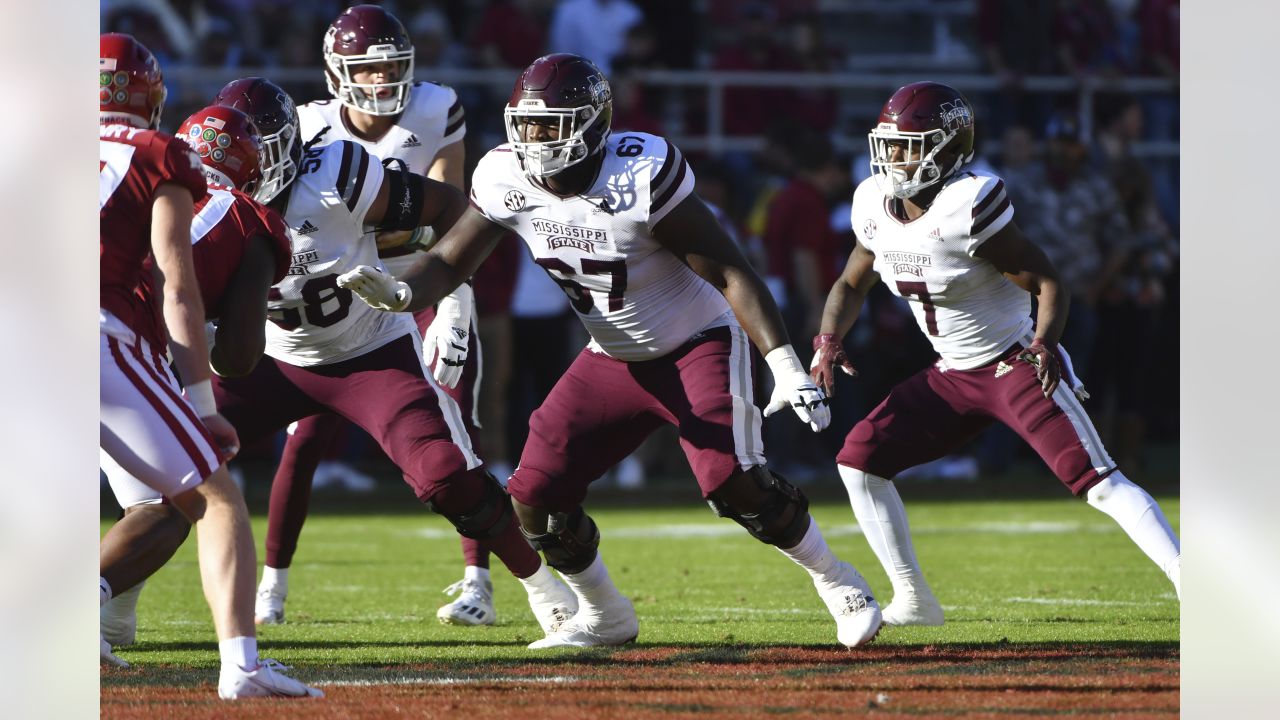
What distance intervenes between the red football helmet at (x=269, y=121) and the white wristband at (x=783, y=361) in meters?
1.49

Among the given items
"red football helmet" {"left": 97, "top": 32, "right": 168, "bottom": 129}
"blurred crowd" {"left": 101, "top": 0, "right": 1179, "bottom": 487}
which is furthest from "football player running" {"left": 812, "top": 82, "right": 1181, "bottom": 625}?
"blurred crowd" {"left": 101, "top": 0, "right": 1179, "bottom": 487}

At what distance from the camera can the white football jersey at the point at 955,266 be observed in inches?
189

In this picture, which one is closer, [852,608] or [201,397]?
[201,397]

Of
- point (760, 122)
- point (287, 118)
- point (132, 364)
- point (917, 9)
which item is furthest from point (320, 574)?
point (917, 9)

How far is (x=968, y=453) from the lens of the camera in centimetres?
1103

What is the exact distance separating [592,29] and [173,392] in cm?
791

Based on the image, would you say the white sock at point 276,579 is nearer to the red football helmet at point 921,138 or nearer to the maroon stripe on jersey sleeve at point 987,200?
the red football helmet at point 921,138

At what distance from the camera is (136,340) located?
3.83 meters

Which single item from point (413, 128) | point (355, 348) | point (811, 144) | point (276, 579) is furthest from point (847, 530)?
point (355, 348)

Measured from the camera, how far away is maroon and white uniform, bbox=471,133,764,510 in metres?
4.51

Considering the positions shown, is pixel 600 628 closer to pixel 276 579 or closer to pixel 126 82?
pixel 276 579

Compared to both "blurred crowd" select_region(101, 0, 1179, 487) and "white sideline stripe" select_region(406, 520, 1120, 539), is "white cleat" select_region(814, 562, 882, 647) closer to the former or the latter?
"white sideline stripe" select_region(406, 520, 1120, 539)

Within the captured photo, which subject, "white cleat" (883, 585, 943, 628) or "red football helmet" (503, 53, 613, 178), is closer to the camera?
"red football helmet" (503, 53, 613, 178)

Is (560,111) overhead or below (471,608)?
overhead
